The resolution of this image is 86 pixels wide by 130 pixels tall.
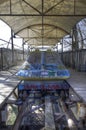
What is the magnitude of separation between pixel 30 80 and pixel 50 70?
95cm

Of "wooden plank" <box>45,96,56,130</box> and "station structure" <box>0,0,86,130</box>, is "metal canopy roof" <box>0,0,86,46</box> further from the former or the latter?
"wooden plank" <box>45,96,56,130</box>

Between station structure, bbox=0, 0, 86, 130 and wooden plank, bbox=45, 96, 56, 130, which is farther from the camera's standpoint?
station structure, bbox=0, 0, 86, 130

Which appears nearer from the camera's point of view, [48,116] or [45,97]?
[48,116]

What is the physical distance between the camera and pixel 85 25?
3167 cm

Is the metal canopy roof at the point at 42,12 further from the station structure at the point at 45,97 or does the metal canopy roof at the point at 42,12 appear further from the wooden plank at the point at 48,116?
the wooden plank at the point at 48,116

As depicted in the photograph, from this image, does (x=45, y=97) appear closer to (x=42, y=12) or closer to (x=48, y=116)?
(x=48, y=116)

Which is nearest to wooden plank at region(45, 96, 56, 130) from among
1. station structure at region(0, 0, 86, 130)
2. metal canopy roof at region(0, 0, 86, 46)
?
station structure at region(0, 0, 86, 130)

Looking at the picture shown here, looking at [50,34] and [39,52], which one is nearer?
[39,52]

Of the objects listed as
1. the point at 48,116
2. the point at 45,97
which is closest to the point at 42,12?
the point at 45,97

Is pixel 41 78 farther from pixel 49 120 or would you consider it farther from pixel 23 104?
pixel 49 120

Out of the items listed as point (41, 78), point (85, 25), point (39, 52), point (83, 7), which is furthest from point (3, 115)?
point (85, 25)

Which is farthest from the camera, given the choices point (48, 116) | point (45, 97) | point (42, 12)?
point (42, 12)

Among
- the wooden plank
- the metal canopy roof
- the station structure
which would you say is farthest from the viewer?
the metal canopy roof

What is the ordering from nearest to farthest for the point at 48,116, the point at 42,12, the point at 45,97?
the point at 48,116
the point at 45,97
the point at 42,12
